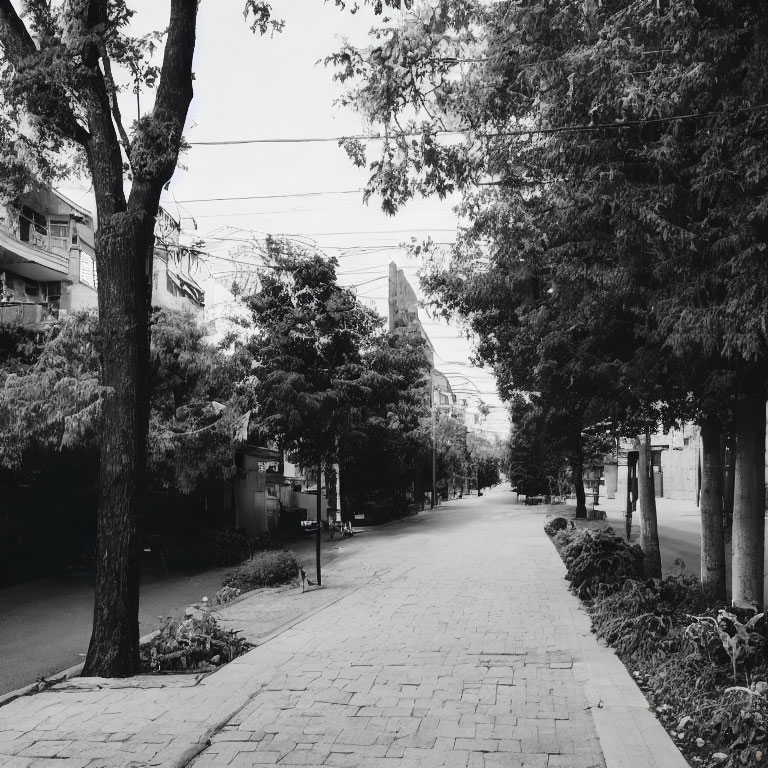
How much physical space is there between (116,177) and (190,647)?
4.77 meters

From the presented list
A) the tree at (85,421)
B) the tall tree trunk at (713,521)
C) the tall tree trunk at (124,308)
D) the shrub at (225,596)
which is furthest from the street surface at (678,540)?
the tree at (85,421)

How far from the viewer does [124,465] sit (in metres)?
7.20

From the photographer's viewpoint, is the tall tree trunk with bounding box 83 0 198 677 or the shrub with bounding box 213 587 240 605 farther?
the shrub with bounding box 213 587 240 605

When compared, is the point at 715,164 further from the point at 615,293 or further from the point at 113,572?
the point at 113,572

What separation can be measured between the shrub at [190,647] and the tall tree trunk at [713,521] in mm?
5885

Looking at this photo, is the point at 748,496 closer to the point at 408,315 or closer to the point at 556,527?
the point at 556,527

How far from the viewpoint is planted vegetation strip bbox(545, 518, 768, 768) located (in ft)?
15.3

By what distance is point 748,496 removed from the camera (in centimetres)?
747

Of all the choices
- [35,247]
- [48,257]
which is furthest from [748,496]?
[48,257]

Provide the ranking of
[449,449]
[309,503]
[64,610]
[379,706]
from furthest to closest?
1. [449,449]
2. [309,503]
3. [64,610]
4. [379,706]

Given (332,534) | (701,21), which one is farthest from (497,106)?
(332,534)

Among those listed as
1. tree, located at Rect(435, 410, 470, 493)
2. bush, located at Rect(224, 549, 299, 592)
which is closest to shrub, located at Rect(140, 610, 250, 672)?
bush, located at Rect(224, 549, 299, 592)

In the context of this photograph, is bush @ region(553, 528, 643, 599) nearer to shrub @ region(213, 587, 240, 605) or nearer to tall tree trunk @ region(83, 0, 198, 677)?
shrub @ region(213, 587, 240, 605)

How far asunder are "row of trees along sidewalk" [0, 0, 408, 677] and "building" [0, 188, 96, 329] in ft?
40.6
